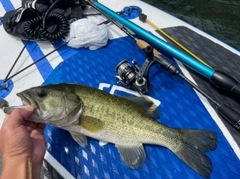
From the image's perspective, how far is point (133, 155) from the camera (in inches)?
79.7

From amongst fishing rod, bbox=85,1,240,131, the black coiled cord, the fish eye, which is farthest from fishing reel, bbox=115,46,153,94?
the black coiled cord

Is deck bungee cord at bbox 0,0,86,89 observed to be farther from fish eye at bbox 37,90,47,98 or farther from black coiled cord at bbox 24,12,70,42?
fish eye at bbox 37,90,47,98

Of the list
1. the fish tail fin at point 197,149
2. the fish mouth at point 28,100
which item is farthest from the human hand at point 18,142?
the fish tail fin at point 197,149

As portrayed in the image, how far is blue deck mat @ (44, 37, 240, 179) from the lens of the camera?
2.01 meters

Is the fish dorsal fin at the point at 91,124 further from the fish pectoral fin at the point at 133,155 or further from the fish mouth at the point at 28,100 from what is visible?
the fish mouth at the point at 28,100

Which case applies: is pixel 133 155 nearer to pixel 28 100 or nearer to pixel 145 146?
pixel 145 146

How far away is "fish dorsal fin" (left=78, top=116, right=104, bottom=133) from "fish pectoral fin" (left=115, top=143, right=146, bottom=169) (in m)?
0.29

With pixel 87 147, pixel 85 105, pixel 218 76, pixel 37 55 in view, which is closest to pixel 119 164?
pixel 87 147

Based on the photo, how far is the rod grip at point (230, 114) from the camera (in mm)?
2121

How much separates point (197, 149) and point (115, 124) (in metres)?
0.70

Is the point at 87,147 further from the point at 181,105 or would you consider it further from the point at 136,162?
the point at 181,105

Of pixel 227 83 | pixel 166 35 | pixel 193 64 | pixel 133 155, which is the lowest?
pixel 133 155

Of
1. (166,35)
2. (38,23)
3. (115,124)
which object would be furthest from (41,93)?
(166,35)

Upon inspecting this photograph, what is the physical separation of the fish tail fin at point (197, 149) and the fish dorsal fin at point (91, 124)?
0.66 m
